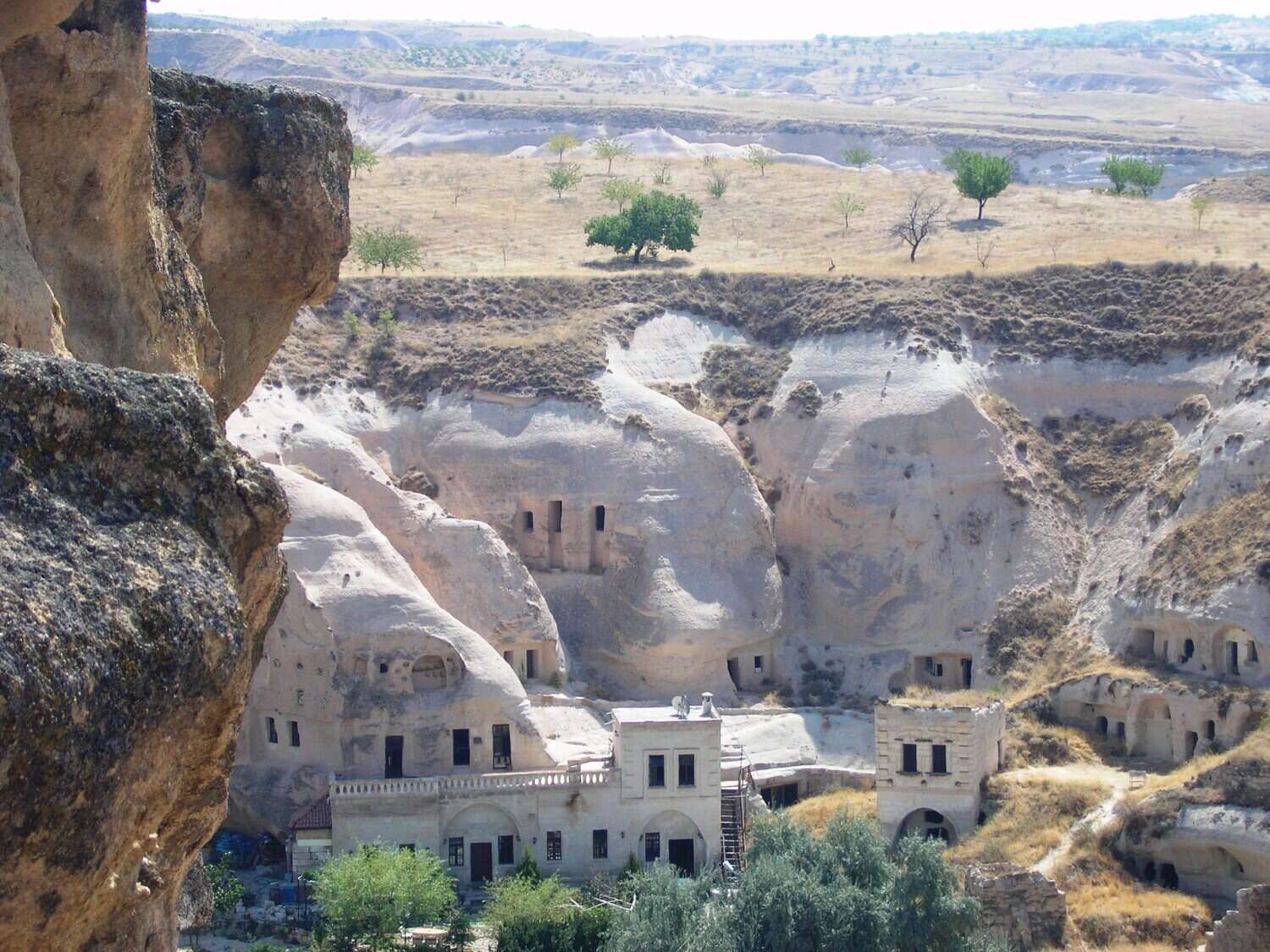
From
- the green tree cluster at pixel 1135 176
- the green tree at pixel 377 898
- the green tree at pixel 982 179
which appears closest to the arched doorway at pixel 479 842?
the green tree at pixel 377 898

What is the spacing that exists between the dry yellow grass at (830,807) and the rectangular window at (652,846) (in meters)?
3.37

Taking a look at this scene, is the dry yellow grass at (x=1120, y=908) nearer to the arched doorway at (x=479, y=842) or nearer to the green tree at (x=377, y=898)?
the arched doorway at (x=479, y=842)

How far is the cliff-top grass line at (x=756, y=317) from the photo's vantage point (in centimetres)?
6719

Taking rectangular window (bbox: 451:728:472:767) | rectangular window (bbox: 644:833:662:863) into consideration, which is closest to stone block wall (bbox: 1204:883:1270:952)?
rectangular window (bbox: 644:833:662:863)

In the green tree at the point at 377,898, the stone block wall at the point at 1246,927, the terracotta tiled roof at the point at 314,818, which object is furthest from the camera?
the terracotta tiled roof at the point at 314,818

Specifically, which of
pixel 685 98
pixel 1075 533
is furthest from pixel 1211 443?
pixel 685 98

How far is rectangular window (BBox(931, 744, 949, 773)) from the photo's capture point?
52438 mm

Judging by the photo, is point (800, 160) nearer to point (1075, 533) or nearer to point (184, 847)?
point (1075, 533)

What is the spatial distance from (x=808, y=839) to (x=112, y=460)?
3630 cm

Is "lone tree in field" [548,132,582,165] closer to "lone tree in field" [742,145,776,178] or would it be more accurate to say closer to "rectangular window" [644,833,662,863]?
"lone tree in field" [742,145,776,178]

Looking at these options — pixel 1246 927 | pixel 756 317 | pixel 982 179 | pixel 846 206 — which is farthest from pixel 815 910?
pixel 982 179

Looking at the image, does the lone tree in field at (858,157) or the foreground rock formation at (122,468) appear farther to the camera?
the lone tree in field at (858,157)

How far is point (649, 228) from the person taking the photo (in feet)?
278

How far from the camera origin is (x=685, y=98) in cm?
18412
